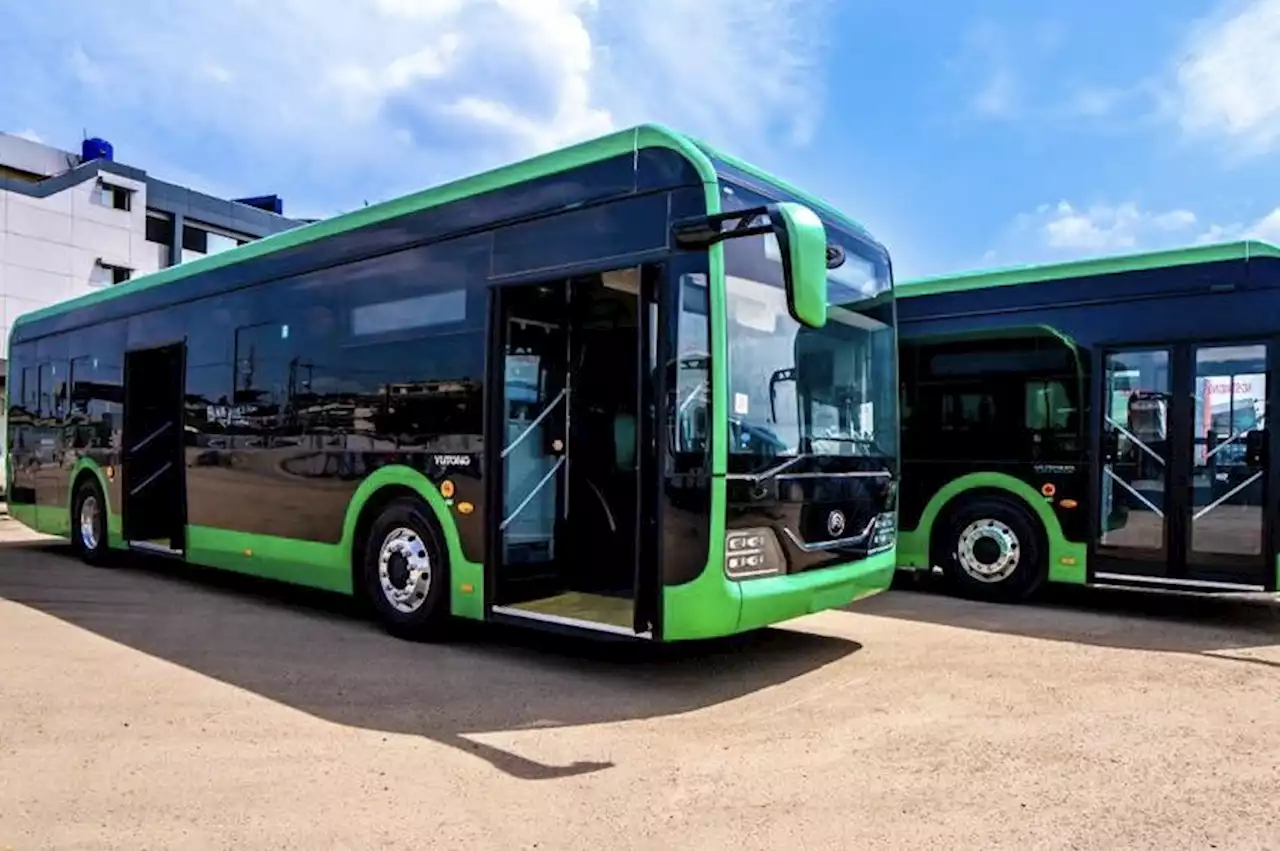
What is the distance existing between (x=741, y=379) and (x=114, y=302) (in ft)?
28.4

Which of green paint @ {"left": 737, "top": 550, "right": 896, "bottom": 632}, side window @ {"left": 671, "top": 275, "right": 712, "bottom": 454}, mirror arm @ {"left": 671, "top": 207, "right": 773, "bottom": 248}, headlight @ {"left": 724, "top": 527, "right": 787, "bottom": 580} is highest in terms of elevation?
mirror arm @ {"left": 671, "top": 207, "right": 773, "bottom": 248}

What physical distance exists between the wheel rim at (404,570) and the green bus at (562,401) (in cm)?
2

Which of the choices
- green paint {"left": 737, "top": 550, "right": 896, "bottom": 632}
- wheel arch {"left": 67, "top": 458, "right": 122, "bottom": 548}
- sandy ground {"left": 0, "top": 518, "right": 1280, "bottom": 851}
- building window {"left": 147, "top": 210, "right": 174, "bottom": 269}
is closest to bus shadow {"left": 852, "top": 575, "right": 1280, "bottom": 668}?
Result: sandy ground {"left": 0, "top": 518, "right": 1280, "bottom": 851}

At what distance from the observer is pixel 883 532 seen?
21.7 ft

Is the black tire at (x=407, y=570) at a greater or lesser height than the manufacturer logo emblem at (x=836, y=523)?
lesser

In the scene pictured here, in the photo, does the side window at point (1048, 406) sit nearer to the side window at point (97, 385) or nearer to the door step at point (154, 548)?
the door step at point (154, 548)

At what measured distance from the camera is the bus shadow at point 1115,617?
719 cm

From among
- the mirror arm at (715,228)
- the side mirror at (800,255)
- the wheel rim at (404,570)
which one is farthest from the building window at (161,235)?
the side mirror at (800,255)

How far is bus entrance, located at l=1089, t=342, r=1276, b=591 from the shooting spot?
7.76m

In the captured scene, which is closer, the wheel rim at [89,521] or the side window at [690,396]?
the side window at [690,396]

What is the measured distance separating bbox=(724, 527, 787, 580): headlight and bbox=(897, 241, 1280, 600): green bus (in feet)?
13.7

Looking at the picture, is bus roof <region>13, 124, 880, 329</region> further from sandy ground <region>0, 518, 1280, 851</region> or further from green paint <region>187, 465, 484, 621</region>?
sandy ground <region>0, 518, 1280, 851</region>

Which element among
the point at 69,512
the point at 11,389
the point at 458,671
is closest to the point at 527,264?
the point at 458,671

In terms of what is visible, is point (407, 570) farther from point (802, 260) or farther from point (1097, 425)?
point (1097, 425)
